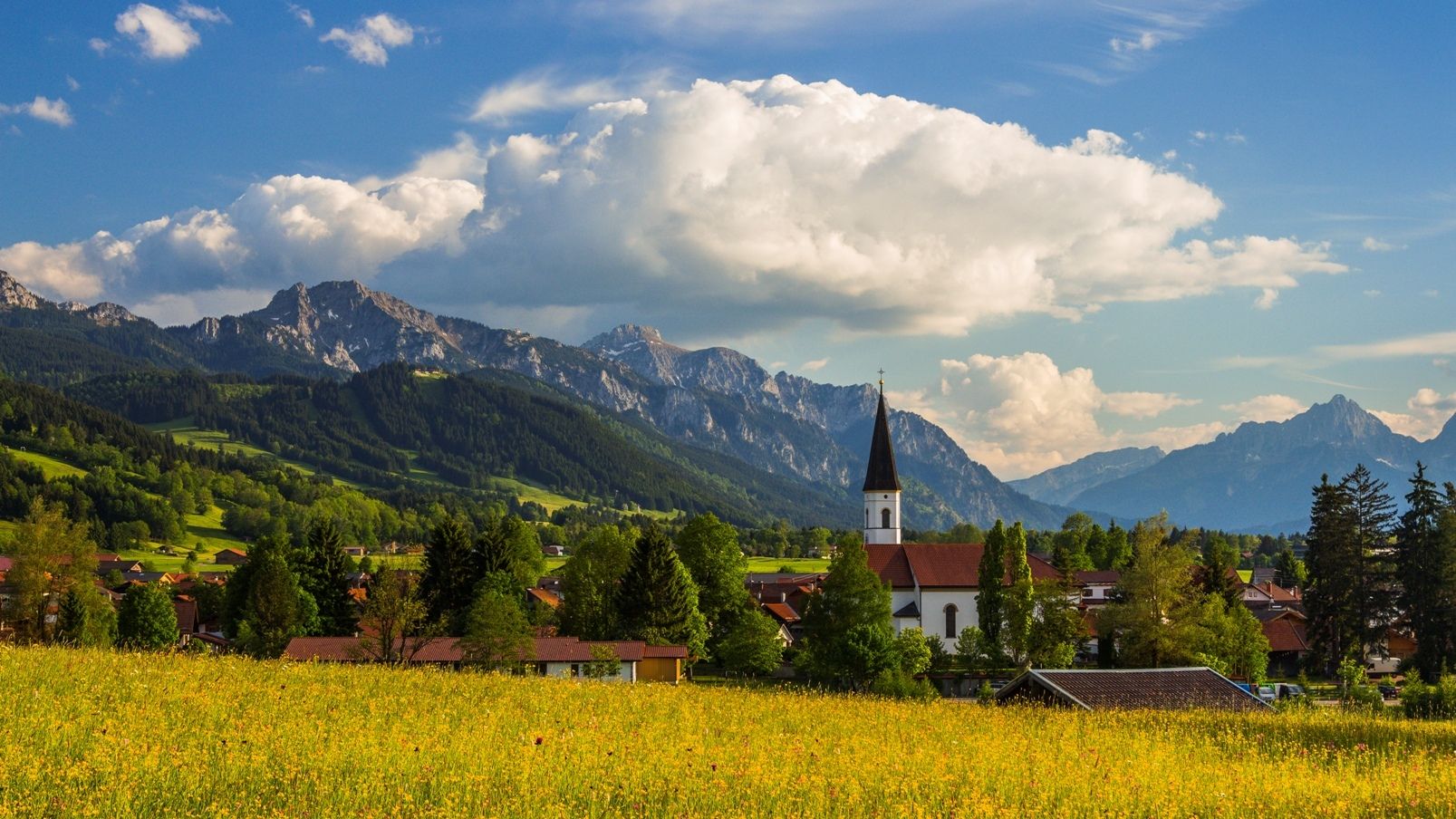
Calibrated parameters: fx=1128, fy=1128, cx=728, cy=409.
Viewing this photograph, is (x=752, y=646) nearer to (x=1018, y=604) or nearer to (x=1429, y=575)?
(x=1018, y=604)

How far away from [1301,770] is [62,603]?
7057 cm

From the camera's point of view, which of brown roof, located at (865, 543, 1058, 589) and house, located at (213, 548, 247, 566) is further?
house, located at (213, 548, 247, 566)

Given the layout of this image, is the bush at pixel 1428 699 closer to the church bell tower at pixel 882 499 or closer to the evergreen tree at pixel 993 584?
the evergreen tree at pixel 993 584

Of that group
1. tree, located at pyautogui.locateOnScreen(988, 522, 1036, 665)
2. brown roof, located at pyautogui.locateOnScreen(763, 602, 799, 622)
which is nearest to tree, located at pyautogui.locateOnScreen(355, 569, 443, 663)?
tree, located at pyautogui.locateOnScreen(988, 522, 1036, 665)

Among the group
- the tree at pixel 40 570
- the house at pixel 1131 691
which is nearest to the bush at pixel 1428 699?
the house at pixel 1131 691

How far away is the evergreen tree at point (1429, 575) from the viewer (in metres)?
69.0

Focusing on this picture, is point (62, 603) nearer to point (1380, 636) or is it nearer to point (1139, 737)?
point (1139, 737)

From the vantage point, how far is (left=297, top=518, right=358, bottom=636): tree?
253 feet

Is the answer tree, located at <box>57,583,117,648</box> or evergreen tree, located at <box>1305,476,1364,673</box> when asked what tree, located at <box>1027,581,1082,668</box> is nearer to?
evergreen tree, located at <box>1305,476,1364,673</box>

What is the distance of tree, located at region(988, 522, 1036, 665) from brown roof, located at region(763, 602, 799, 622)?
130ft

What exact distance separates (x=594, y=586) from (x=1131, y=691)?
5060cm

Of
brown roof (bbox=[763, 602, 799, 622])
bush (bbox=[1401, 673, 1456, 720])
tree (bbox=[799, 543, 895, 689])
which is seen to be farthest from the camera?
brown roof (bbox=[763, 602, 799, 622])

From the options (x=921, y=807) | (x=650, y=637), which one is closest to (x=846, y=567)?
(x=650, y=637)

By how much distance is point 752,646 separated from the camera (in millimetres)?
72062
